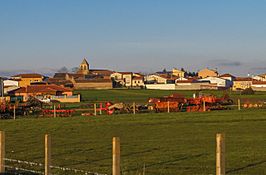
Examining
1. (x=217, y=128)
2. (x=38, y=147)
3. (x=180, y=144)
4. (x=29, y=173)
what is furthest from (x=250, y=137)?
(x=29, y=173)

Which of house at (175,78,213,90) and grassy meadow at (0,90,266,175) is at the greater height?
house at (175,78,213,90)

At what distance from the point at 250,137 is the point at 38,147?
29.6 ft

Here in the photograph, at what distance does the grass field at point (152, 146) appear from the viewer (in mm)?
16500

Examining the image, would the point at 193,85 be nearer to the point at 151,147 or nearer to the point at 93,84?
the point at 93,84

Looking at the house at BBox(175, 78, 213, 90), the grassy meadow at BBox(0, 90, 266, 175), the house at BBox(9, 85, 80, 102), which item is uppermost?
the house at BBox(175, 78, 213, 90)

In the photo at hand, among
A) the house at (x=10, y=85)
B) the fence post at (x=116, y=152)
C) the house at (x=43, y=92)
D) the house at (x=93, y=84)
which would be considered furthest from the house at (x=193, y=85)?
the fence post at (x=116, y=152)

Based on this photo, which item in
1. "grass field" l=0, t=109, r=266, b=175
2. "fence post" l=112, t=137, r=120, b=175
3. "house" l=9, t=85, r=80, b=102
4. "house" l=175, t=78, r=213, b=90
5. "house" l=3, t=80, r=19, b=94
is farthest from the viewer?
"house" l=175, t=78, r=213, b=90

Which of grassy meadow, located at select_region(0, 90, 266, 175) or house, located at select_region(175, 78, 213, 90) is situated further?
house, located at select_region(175, 78, 213, 90)

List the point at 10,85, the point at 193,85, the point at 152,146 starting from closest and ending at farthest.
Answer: the point at 152,146, the point at 10,85, the point at 193,85

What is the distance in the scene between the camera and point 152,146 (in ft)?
73.3

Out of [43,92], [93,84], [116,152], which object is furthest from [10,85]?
[116,152]

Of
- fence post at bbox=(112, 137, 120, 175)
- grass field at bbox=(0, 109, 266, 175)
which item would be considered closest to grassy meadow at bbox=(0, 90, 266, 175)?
grass field at bbox=(0, 109, 266, 175)

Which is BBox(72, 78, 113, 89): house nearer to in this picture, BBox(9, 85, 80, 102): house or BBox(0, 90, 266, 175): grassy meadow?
BBox(9, 85, 80, 102): house

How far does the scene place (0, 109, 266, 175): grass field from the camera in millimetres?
16500
